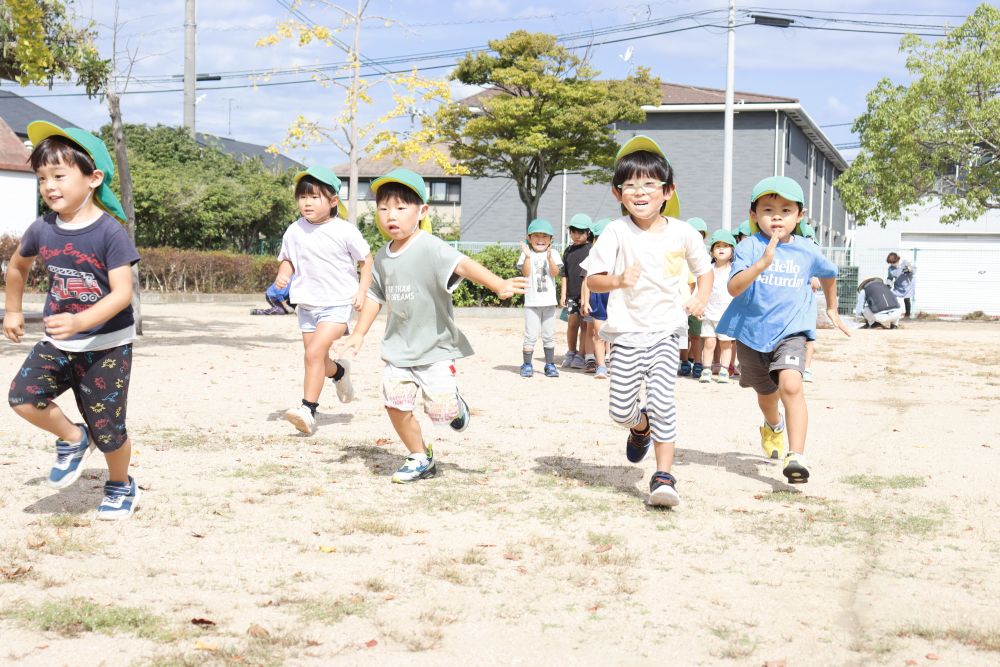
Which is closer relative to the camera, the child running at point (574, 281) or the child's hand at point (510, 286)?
the child's hand at point (510, 286)

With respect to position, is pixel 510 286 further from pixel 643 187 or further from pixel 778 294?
pixel 778 294

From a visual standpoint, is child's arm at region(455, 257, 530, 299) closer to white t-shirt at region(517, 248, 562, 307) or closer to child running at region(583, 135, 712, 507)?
child running at region(583, 135, 712, 507)

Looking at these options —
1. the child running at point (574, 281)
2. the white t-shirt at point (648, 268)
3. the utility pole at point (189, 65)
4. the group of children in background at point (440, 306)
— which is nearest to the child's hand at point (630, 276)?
the group of children in background at point (440, 306)

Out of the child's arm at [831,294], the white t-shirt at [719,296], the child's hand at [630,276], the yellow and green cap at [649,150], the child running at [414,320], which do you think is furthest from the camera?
the white t-shirt at [719,296]

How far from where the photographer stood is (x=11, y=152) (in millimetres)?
39125

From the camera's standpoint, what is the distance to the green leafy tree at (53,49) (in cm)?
1337

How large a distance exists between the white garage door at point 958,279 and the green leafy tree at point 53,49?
23.0 metres

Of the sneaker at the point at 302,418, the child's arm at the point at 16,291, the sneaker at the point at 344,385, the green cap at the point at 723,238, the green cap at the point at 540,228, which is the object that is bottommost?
the sneaker at the point at 302,418

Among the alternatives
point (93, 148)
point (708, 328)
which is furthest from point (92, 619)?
point (708, 328)

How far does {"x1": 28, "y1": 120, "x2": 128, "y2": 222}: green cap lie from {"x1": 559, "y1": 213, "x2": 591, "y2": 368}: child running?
766 centimetres

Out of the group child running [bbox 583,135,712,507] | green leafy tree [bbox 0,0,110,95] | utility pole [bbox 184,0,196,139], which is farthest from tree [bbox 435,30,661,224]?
child running [bbox 583,135,712,507]

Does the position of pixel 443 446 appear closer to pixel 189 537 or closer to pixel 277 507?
pixel 277 507

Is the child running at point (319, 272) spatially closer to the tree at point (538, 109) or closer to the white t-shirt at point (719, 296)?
the white t-shirt at point (719, 296)

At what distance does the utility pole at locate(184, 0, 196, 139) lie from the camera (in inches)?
1559
